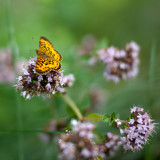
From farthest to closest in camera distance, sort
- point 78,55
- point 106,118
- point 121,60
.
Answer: point 78,55
point 121,60
point 106,118

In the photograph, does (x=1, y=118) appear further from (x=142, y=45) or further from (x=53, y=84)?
(x=142, y=45)

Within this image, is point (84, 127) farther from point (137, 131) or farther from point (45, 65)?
point (45, 65)

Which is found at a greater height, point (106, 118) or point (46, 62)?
point (46, 62)

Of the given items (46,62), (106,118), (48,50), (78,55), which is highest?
(78,55)

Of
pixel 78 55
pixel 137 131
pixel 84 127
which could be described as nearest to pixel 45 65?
pixel 84 127

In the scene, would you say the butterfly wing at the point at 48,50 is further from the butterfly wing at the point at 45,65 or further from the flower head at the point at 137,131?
the flower head at the point at 137,131

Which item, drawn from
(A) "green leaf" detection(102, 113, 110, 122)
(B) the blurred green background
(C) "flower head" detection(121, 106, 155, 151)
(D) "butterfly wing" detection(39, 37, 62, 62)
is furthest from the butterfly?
(B) the blurred green background

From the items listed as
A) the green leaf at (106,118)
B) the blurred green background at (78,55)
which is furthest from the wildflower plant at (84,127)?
the blurred green background at (78,55)
